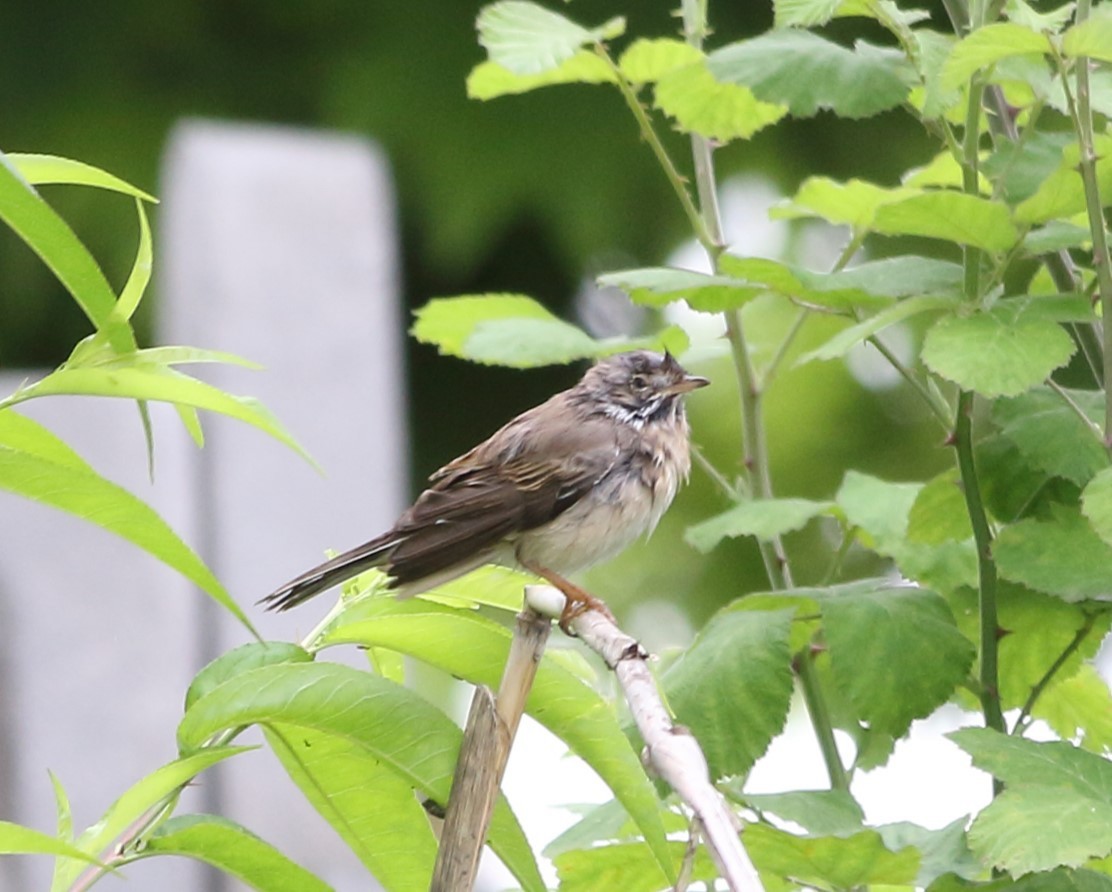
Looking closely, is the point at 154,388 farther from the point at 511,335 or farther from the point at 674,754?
the point at 511,335

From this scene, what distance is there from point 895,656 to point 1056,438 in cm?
33

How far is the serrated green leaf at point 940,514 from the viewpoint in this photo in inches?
80.1

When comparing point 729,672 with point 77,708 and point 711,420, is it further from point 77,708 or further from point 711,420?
point 711,420

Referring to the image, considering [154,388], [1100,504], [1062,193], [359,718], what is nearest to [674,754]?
[359,718]

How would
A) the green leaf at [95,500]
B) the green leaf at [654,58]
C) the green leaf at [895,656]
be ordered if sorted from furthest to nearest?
1. the green leaf at [654,58]
2. the green leaf at [895,656]
3. the green leaf at [95,500]

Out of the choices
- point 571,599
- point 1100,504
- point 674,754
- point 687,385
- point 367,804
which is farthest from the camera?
point 687,385

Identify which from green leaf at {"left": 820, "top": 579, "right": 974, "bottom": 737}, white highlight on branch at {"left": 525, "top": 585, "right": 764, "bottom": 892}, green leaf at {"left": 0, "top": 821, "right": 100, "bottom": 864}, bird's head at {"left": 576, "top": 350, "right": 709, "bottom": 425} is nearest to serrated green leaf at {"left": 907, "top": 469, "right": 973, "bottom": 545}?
green leaf at {"left": 820, "top": 579, "right": 974, "bottom": 737}

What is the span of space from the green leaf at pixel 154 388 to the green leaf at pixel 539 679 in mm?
203

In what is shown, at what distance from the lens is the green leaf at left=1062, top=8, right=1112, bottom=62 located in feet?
5.71

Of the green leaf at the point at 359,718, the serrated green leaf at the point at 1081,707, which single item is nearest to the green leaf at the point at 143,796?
the green leaf at the point at 359,718

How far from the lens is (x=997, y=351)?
1815mm

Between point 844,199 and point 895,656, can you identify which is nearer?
point 895,656

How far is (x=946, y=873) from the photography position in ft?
5.87

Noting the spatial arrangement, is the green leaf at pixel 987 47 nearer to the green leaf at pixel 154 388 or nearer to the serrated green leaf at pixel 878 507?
the serrated green leaf at pixel 878 507
